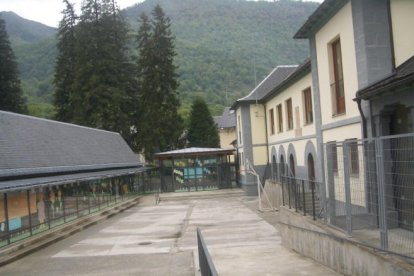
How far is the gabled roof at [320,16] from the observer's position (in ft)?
45.0

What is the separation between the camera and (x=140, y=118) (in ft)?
162

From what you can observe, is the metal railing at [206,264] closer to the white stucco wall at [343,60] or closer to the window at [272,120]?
the white stucco wall at [343,60]

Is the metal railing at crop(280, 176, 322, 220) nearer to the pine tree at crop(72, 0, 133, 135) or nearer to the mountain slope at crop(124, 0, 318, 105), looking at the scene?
the pine tree at crop(72, 0, 133, 135)

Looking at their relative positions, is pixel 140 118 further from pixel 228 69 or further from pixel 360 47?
pixel 228 69

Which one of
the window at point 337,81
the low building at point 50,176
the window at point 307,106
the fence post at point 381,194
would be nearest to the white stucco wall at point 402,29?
the window at point 337,81

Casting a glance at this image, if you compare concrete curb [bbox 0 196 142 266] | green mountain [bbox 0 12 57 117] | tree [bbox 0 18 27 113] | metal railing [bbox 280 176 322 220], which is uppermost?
green mountain [bbox 0 12 57 117]

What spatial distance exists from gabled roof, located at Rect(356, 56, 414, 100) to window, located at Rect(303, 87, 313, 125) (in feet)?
33.3

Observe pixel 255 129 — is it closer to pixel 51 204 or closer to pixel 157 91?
pixel 157 91

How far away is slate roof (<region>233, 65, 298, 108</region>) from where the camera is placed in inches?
1385

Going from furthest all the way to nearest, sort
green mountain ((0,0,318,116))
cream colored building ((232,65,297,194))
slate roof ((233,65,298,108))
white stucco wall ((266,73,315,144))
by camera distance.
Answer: green mountain ((0,0,318,116)) → cream colored building ((232,65,297,194)) → slate roof ((233,65,298,108)) → white stucco wall ((266,73,315,144))

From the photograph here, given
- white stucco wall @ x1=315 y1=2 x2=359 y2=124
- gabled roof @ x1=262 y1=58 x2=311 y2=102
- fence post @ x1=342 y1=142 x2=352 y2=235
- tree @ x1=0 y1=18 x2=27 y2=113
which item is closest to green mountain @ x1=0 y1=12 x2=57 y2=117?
tree @ x1=0 y1=18 x2=27 y2=113

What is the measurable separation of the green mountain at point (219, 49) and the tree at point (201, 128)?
30.7ft

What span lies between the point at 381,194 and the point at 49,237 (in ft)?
45.3

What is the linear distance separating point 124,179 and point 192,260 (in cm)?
2223
